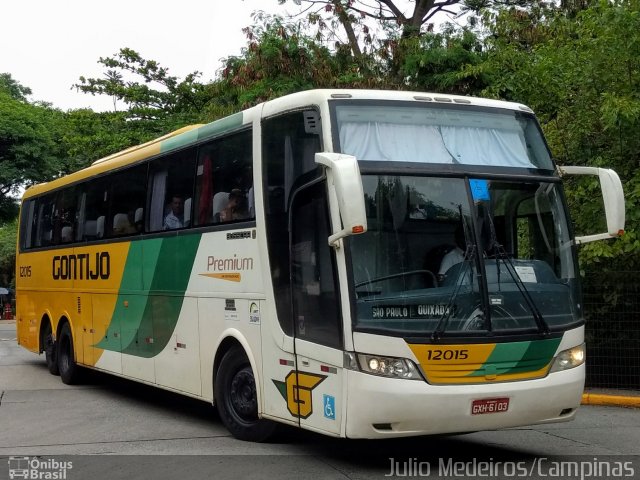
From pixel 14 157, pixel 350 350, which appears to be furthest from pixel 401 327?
pixel 14 157

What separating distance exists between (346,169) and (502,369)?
7.07 feet

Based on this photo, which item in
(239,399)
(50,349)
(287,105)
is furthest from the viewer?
(50,349)

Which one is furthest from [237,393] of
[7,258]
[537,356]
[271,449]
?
[7,258]

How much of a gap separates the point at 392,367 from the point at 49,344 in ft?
34.5

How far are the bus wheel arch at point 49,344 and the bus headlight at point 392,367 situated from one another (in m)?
9.72

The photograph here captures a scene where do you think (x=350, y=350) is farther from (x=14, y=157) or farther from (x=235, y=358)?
(x=14, y=157)

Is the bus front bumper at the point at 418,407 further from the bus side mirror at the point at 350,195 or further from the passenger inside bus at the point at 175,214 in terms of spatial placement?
the passenger inside bus at the point at 175,214

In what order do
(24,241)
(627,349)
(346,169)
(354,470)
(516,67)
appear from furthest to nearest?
(24,241) < (516,67) < (627,349) < (354,470) < (346,169)

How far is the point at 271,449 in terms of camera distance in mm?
8570

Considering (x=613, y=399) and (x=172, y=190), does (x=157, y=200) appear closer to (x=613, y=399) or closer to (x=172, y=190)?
(x=172, y=190)

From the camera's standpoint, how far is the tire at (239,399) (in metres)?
8.80

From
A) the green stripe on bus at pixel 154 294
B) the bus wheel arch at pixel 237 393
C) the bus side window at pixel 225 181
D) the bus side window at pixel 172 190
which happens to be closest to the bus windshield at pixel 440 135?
the bus side window at pixel 225 181

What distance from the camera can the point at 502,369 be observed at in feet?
23.9

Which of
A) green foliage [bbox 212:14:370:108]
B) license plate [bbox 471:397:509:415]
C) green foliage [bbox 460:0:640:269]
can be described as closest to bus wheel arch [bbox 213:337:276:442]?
license plate [bbox 471:397:509:415]
